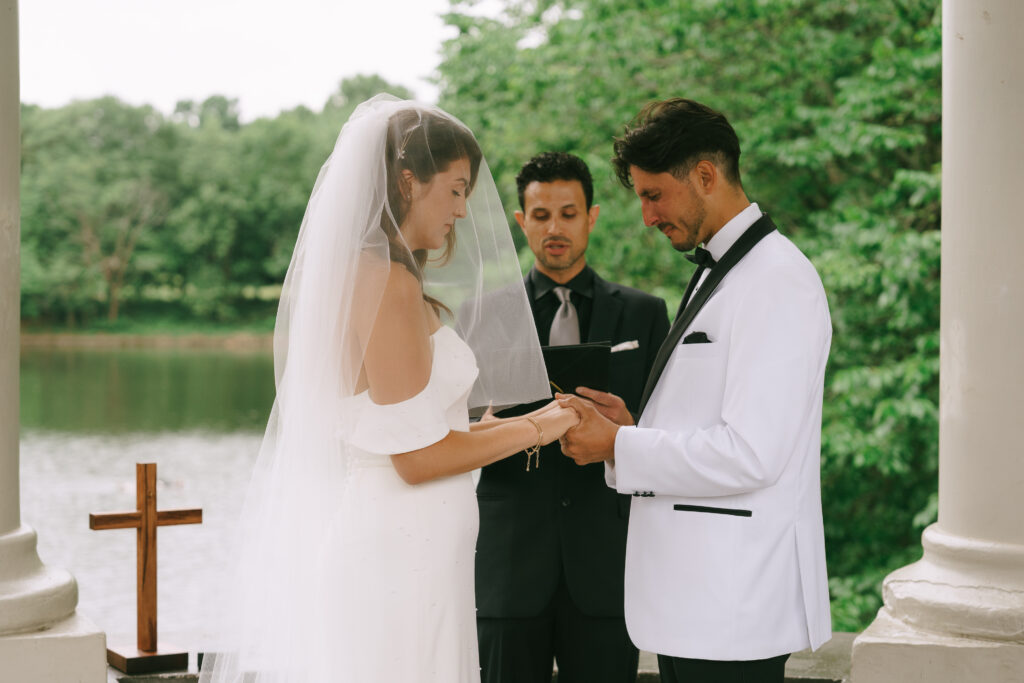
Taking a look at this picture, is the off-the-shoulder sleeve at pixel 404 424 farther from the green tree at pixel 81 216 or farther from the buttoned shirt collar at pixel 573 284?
the green tree at pixel 81 216

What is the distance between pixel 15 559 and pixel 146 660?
A: 3.72 feet

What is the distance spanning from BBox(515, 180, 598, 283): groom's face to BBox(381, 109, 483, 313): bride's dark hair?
0.87 m

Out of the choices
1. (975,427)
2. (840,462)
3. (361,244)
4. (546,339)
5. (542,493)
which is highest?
(361,244)

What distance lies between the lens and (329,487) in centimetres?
257

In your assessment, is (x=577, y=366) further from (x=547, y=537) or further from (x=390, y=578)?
(x=390, y=578)

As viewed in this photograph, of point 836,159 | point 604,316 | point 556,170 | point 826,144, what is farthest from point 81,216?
point 604,316

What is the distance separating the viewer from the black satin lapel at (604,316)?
330cm

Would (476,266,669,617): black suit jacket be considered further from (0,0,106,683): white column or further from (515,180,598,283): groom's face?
(0,0,106,683): white column

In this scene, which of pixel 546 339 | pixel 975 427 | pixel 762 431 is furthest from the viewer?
pixel 546 339

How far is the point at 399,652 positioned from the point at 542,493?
2.48 ft

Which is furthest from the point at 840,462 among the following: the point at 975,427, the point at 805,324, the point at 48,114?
the point at 48,114

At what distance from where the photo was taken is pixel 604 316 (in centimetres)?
332

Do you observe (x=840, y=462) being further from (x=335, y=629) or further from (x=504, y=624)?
(x=335, y=629)

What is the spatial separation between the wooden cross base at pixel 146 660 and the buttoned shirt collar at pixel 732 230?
2797mm
